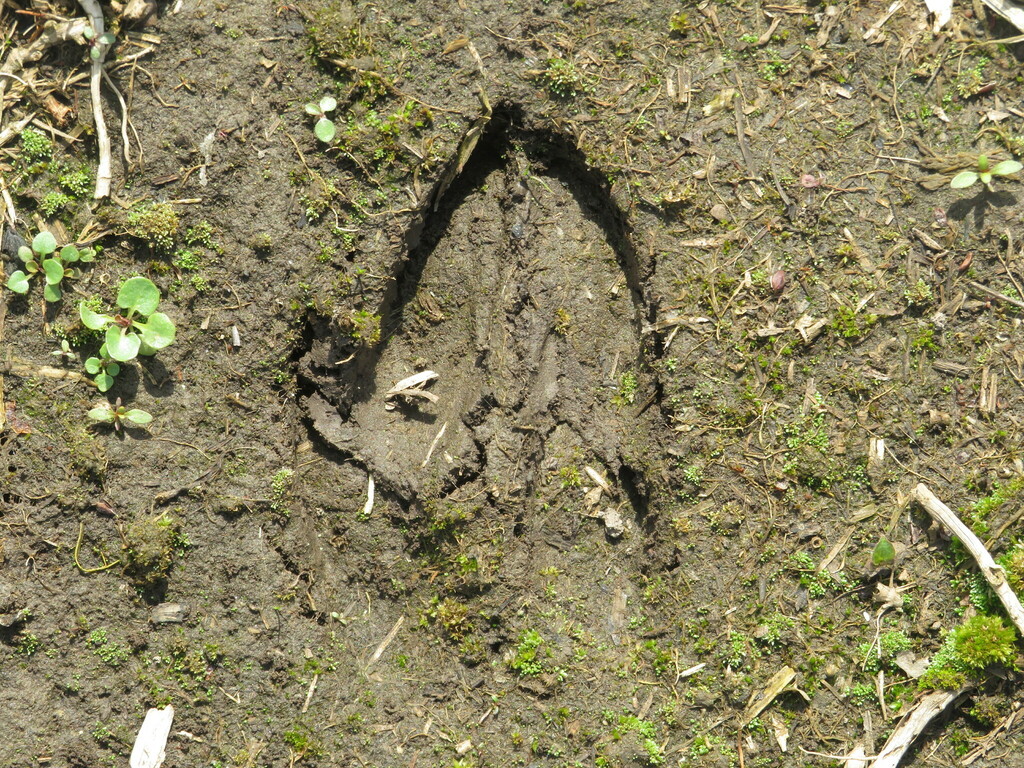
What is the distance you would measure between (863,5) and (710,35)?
720mm

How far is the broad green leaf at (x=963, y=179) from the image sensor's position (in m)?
3.25

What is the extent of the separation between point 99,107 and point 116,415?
1361 millimetres

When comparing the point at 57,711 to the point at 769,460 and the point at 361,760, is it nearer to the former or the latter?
the point at 361,760

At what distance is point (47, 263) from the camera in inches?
123

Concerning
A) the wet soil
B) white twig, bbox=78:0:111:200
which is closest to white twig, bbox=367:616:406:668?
the wet soil

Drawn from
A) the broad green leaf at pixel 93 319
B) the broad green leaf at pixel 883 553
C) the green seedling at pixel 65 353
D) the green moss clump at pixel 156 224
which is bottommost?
the broad green leaf at pixel 883 553

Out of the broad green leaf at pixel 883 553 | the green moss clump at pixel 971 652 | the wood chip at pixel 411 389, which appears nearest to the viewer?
the green moss clump at pixel 971 652

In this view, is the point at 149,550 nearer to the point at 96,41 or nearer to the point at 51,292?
→ the point at 51,292

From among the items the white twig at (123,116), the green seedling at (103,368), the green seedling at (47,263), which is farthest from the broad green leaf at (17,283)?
the white twig at (123,116)

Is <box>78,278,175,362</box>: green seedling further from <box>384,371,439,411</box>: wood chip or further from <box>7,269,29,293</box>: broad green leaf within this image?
<box>384,371,439,411</box>: wood chip

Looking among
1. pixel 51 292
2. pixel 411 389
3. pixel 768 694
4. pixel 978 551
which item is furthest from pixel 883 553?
pixel 51 292

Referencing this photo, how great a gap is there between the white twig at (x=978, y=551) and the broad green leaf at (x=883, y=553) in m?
0.24

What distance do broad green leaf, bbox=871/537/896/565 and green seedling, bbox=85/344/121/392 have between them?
347 cm

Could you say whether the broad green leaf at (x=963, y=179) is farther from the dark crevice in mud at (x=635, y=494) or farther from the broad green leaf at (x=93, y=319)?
the broad green leaf at (x=93, y=319)
